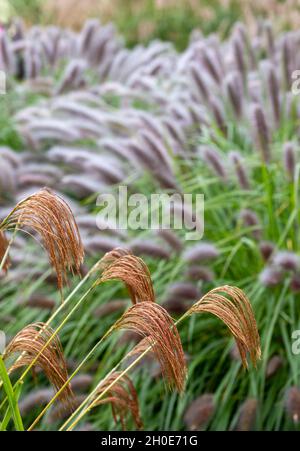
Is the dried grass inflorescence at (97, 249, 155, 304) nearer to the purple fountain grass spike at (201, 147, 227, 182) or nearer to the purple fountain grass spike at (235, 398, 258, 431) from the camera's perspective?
the purple fountain grass spike at (235, 398, 258, 431)

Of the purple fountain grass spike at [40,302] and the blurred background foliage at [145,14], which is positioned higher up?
the blurred background foliage at [145,14]

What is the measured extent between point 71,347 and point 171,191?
0.65 m

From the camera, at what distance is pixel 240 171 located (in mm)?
2896

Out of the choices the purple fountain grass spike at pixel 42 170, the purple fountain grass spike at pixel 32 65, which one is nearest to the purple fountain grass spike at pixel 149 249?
the purple fountain grass spike at pixel 42 170

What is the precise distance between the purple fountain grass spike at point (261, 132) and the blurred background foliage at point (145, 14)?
5.85 m

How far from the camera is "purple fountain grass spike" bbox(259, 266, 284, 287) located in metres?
2.48

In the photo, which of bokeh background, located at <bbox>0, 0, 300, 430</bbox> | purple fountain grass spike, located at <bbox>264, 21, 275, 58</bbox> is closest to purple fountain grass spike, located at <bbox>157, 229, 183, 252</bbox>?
bokeh background, located at <bbox>0, 0, 300, 430</bbox>

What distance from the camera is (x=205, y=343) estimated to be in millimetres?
2730

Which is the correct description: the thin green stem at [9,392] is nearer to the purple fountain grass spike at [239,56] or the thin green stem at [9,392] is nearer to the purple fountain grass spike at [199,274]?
the purple fountain grass spike at [199,274]

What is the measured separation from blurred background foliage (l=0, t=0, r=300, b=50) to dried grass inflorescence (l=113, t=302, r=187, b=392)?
25.1ft

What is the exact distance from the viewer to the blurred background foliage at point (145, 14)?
9422mm

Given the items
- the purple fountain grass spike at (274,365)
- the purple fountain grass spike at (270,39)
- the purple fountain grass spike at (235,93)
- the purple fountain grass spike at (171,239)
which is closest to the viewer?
the purple fountain grass spike at (274,365)
